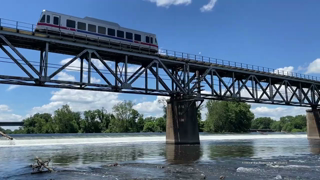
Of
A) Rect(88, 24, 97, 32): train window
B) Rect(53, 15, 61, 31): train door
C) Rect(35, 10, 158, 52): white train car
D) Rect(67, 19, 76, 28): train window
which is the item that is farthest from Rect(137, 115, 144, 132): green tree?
Rect(53, 15, 61, 31): train door

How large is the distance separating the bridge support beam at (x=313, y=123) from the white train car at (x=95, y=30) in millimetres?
57829

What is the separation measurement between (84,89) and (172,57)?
1731 cm

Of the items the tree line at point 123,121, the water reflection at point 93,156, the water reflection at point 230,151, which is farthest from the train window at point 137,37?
the tree line at point 123,121

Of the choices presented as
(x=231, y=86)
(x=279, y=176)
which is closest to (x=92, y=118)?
(x=231, y=86)

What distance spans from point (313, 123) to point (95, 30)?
2789 inches

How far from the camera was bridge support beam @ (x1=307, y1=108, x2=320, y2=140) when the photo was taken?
79562 millimetres

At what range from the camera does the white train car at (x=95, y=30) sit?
116 ft

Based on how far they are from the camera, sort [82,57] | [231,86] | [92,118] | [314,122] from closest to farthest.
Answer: [82,57]
[231,86]
[314,122]
[92,118]

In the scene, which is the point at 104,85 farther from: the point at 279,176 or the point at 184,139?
the point at 279,176

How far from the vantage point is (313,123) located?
267 ft

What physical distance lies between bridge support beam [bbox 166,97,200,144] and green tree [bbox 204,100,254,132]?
89.8 m

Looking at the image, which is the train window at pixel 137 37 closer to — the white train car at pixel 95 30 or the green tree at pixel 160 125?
the white train car at pixel 95 30

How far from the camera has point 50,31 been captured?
35.8 metres

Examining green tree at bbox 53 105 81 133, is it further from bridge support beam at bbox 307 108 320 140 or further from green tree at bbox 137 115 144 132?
bridge support beam at bbox 307 108 320 140
